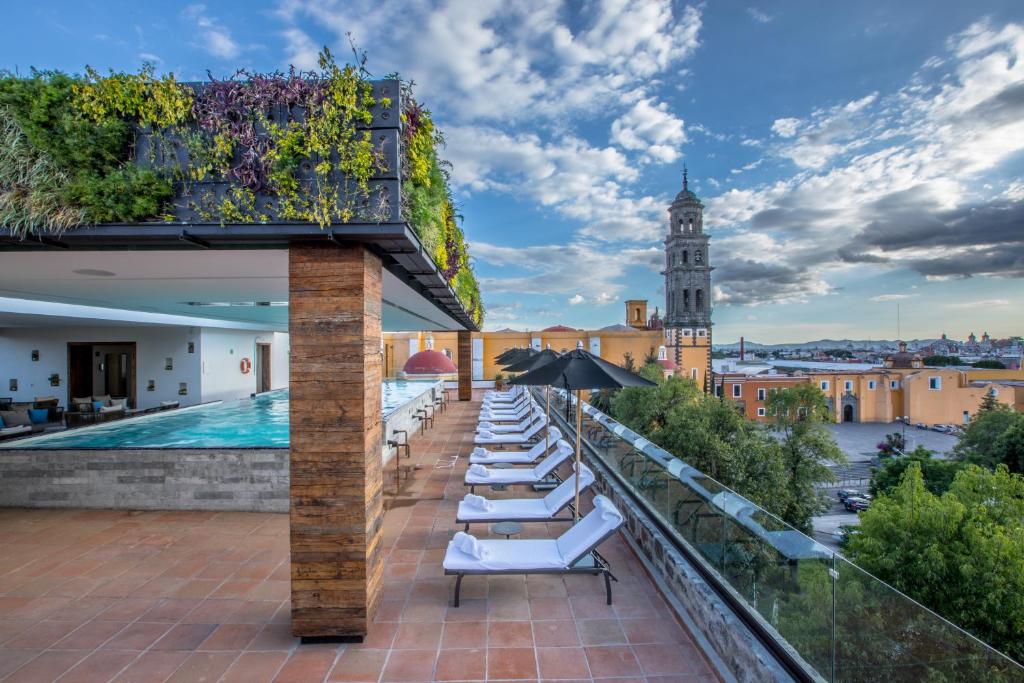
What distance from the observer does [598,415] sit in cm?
807

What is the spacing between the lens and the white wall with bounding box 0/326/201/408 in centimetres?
1262

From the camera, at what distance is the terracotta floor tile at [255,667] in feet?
9.45

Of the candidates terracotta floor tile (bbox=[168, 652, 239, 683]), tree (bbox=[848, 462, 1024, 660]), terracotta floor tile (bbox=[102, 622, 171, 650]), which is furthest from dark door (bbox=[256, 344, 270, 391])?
tree (bbox=[848, 462, 1024, 660])

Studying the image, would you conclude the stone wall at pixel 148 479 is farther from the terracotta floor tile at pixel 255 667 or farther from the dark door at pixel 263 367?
the dark door at pixel 263 367

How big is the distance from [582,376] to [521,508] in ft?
5.54

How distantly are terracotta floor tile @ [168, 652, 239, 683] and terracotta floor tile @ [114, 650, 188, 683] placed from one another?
51mm

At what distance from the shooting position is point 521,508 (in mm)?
5250

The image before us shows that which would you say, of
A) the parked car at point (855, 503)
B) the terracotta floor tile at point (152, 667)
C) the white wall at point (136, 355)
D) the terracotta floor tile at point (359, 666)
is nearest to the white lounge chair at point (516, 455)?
the terracotta floor tile at point (359, 666)

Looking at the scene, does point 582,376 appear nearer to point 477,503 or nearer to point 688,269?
point 477,503

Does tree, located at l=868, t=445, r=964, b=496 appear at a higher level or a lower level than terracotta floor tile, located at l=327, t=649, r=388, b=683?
lower

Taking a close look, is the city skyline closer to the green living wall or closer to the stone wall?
the green living wall

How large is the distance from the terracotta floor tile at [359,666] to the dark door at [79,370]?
14.8 m

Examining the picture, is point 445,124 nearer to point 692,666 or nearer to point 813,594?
point 813,594

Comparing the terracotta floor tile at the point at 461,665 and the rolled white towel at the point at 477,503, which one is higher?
the rolled white towel at the point at 477,503
